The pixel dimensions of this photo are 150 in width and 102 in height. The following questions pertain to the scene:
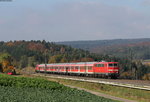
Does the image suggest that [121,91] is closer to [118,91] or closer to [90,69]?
[118,91]

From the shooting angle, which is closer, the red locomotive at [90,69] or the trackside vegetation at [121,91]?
the trackside vegetation at [121,91]

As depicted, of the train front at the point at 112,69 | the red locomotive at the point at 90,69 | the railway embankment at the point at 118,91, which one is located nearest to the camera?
the railway embankment at the point at 118,91

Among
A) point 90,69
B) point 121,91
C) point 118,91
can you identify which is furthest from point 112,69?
point 121,91

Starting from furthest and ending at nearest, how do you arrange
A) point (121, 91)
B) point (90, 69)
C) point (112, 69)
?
point (90, 69), point (112, 69), point (121, 91)

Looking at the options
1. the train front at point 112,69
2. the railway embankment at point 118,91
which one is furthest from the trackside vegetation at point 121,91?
the train front at point 112,69

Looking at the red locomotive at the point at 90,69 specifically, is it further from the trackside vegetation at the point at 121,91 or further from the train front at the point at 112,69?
the trackside vegetation at the point at 121,91

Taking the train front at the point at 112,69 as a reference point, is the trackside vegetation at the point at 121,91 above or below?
below

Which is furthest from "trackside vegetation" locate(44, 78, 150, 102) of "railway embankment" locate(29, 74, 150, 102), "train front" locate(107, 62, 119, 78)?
"train front" locate(107, 62, 119, 78)

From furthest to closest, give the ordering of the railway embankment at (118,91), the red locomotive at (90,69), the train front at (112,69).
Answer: the red locomotive at (90,69) → the train front at (112,69) → the railway embankment at (118,91)

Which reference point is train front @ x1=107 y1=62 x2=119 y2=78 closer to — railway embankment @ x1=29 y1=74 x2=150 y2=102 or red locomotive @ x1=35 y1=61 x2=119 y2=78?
red locomotive @ x1=35 y1=61 x2=119 y2=78

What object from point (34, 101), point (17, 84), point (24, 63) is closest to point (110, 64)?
point (17, 84)

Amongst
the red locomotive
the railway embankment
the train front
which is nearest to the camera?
the railway embankment

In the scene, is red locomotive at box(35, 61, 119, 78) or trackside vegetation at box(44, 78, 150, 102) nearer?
trackside vegetation at box(44, 78, 150, 102)

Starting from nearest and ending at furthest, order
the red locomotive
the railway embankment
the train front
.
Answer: the railway embankment
the train front
the red locomotive
